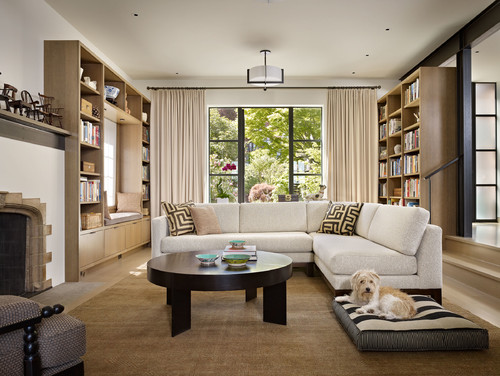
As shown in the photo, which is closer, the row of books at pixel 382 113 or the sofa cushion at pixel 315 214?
the sofa cushion at pixel 315 214

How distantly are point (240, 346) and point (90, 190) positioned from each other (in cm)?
286

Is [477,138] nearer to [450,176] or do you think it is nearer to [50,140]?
[450,176]

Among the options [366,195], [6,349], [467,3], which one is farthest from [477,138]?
[6,349]

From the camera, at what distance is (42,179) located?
11.3 ft

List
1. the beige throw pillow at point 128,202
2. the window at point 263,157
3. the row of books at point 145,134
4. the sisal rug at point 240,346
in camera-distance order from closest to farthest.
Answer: the sisal rug at point 240,346 < the beige throw pillow at point 128,202 < the row of books at point 145,134 < the window at point 263,157

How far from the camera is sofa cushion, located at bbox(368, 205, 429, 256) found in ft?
9.45

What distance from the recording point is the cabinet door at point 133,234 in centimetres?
519

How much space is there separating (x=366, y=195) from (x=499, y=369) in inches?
192

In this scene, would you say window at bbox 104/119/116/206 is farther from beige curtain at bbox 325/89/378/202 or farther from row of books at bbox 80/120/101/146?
beige curtain at bbox 325/89/378/202

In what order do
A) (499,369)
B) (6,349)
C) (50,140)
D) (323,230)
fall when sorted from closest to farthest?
(6,349), (499,369), (50,140), (323,230)

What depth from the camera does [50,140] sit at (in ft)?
11.8

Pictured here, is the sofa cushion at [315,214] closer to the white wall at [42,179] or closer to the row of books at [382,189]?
the row of books at [382,189]

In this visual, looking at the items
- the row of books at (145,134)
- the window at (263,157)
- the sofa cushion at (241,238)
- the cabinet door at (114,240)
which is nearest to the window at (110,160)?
the row of books at (145,134)

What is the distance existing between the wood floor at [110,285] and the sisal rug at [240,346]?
16 centimetres
